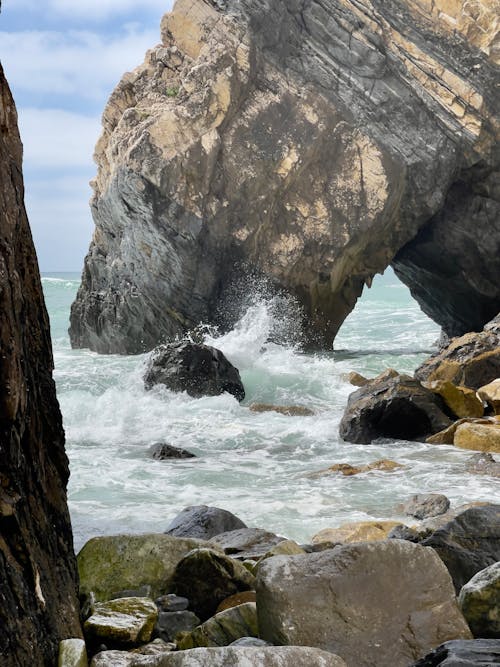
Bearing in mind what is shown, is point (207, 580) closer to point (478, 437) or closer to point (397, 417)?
point (478, 437)

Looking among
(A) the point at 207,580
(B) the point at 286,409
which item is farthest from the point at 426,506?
(B) the point at 286,409

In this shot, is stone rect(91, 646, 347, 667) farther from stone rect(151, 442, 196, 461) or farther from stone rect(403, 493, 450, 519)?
stone rect(151, 442, 196, 461)

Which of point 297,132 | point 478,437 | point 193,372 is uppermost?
point 297,132

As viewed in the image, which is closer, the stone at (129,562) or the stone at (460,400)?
the stone at (129,562)

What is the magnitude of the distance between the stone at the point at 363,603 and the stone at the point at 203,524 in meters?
2.33

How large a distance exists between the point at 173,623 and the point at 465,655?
4.77 ft

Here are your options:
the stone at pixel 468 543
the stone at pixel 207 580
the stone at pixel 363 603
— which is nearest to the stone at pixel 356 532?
the stone at pixel 468 543

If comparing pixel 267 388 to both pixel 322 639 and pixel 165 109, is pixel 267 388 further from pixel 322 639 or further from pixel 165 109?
pixel 322 639

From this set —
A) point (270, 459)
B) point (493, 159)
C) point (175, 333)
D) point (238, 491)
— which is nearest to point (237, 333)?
point (175, 333)

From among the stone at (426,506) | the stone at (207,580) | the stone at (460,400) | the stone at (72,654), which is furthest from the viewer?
the stone at (460,400)

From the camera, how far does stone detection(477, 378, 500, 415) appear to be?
36.2ft

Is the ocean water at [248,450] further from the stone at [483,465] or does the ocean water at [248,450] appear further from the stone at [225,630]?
the stone at [225,630]

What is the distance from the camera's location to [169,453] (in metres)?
9.80

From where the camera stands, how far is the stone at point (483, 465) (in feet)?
26.7
